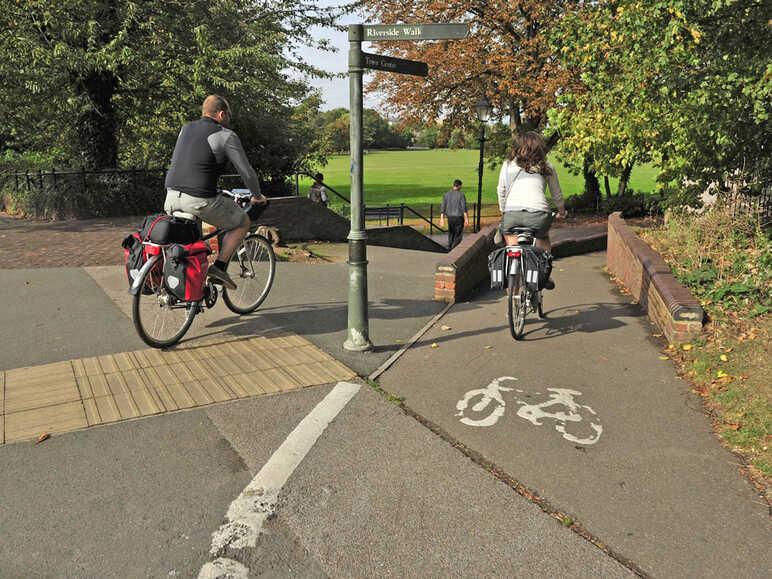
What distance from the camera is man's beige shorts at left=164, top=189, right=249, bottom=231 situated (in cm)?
577

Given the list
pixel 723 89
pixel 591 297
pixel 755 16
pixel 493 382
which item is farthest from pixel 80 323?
pixel 755 16

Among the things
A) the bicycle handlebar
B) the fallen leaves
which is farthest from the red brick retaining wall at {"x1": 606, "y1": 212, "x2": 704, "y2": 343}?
the fallen leaves

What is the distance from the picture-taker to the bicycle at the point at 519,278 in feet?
21.4

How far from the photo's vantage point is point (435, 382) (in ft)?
17.8

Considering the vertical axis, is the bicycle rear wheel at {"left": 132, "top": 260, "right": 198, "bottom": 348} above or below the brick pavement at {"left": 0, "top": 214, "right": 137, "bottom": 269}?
above

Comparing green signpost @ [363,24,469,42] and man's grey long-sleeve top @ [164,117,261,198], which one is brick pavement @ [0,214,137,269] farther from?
green signpost @ [363,24,469,42]

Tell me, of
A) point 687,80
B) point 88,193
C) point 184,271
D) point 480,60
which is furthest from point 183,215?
point 480,60

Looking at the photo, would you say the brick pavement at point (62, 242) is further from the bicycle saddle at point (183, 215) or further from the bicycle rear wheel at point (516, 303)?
the bicycle rear wheel at point (516, 303)

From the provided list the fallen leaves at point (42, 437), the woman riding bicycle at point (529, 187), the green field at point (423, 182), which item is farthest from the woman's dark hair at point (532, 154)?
the green field at point (423, 182)

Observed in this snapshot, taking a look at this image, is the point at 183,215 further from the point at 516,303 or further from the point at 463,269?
the point at 463,269

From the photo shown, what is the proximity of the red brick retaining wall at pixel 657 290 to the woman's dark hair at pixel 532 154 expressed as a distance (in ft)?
6.00

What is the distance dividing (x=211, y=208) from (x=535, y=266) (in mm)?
3095

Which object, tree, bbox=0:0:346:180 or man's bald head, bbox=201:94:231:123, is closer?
man's bald head, bbox=201:94:231:123

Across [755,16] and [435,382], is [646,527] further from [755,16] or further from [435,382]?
[755,16]
